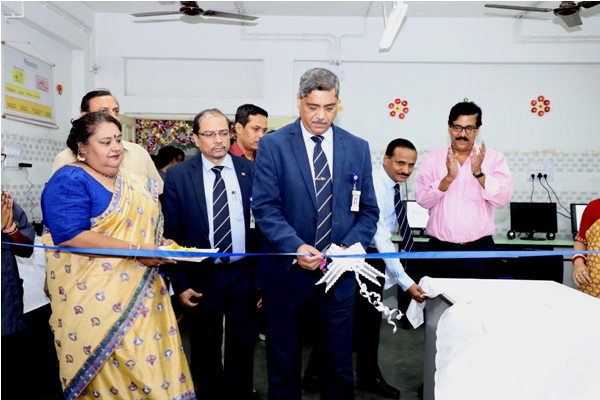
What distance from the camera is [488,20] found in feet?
19.0

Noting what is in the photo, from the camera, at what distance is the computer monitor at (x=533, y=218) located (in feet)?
18.4

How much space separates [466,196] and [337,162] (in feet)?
4.09

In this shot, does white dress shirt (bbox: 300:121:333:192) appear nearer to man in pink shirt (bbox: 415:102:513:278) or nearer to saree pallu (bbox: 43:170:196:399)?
saree pallu (bbox: 43:170:196:399)

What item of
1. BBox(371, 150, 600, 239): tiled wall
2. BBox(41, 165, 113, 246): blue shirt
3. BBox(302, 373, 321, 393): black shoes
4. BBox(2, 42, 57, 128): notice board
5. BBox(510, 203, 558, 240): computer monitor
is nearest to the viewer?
BBox(41, 165, 113, 246): blue shirt

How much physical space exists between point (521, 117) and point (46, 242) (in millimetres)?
5573

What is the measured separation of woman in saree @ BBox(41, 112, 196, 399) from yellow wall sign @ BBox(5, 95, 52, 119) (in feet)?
10.4

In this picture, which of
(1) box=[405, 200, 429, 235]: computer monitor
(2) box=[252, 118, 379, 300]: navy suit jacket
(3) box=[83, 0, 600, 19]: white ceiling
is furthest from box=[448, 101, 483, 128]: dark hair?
(3) box=[83, 0, 600, 19]: white ceiling

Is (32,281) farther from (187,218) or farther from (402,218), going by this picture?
(402,218)

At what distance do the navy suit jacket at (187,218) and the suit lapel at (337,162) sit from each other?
25.1 inches

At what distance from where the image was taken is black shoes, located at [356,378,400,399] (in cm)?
301

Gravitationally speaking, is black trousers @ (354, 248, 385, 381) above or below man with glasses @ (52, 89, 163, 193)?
below

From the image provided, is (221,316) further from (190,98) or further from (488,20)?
(488,20)

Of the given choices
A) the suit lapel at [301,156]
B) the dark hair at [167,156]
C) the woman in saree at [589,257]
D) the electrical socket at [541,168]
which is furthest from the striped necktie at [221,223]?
the electrical socket at [541,168]

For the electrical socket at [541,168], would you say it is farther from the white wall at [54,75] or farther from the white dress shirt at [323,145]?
the white wall at [54,75]
